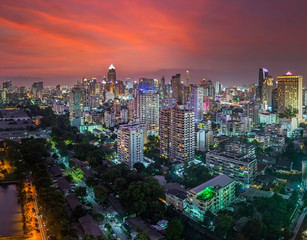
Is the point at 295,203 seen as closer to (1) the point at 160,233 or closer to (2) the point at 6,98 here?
(1) the point at 160,233

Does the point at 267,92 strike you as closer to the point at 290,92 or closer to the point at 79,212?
the point at 290,92

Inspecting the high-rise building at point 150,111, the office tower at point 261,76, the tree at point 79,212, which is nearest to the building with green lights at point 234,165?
the tree at point 79,212

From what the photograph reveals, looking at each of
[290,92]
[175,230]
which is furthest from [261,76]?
[175,230]

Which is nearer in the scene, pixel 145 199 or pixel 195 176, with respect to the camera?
pixel 145 199

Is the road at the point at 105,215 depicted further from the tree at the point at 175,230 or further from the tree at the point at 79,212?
the tree at the point at 175,230

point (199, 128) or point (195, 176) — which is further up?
point (199, 128)

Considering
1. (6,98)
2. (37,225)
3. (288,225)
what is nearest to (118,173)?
(37,225)
